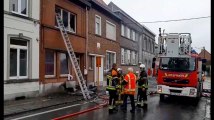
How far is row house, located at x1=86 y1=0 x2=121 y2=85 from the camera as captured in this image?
21.5 m

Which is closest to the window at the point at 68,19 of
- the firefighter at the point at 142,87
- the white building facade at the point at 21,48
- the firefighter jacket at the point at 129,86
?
the white building facade at the point at 21,48

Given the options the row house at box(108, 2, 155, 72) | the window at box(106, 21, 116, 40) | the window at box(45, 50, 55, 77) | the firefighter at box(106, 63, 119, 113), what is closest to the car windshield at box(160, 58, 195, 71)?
the firefighter at box(106, 63, 119, 113)

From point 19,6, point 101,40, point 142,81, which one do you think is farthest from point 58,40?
point 101,40

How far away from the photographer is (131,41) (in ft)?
109

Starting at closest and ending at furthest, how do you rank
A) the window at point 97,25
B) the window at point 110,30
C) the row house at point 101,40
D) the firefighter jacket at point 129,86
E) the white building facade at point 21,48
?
the firefighter jacket at point 129,86
the white building facade at point 21,48
the row house at point 101,40
the window at point 97,25
the window at point 110,30

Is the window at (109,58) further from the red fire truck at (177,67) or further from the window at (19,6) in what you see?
the window at (19,6)

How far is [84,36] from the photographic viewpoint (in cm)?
2036

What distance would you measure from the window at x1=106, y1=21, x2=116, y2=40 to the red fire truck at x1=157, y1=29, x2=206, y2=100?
34.9ft

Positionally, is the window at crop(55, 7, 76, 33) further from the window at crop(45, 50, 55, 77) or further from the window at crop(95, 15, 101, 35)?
the window at crop(95, 15, 101, 35)

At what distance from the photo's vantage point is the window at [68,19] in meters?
17.8

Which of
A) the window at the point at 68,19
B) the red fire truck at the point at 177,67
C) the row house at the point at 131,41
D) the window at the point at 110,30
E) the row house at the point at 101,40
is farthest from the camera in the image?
the row house at the point at 131,41

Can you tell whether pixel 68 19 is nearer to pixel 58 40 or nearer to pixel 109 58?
pixel 58 40

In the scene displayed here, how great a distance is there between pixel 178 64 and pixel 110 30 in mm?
12720

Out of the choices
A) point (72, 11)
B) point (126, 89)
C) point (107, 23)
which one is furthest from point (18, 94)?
point (107, 23)
